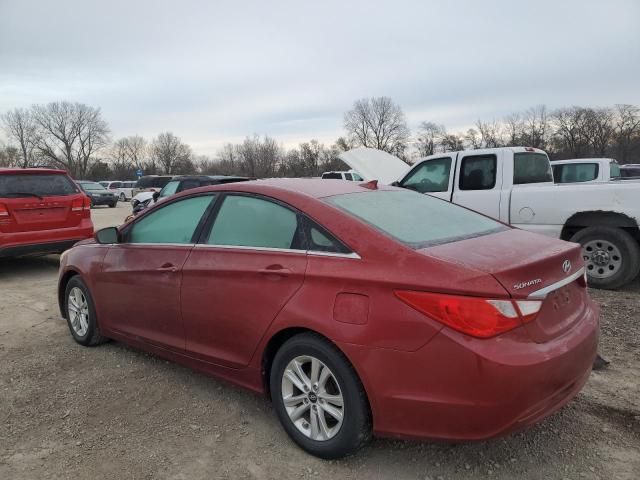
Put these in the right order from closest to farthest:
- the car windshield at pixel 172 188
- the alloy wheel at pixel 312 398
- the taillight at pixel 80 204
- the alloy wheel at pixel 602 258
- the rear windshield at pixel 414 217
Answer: the alloy wheel at pixel 312 398 → the rear windshield at pixel 414 217 → the alloy wheel at pixel 602 258 → the taillight at pixel 80 204 → the car windshield at pixel 172 188

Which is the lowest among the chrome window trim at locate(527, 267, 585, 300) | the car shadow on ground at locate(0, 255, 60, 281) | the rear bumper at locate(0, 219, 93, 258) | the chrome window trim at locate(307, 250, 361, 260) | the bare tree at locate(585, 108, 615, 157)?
the car shadow on ground at locate(0, 255, 60, 281)

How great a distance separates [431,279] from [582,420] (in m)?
1.61

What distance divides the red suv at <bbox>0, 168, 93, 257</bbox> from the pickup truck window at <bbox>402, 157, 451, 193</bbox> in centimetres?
535

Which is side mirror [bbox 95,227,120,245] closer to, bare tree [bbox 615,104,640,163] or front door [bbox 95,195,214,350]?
front door [bbox 95,195,214,350]

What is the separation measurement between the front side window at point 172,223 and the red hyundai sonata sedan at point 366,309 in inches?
0.7

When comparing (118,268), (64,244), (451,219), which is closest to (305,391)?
(451,219)

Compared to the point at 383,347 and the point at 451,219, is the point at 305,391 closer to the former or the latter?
the point at 383,347

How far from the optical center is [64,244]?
8.13m

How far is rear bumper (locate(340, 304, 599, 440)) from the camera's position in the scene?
7.50 ft

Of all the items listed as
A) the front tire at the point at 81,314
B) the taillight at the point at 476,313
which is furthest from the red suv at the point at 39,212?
the taillight at the point at 476,313

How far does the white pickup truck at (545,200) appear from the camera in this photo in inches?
242

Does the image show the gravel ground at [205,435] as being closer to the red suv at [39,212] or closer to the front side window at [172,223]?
the front side window at [172,223]

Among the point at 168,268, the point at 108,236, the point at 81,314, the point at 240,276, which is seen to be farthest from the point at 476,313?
the point at 81,314

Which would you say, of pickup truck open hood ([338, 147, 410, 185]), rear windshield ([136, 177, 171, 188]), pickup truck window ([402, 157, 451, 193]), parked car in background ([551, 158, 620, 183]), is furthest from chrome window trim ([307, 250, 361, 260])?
rear windshield ([136, 177, 171, 188])
